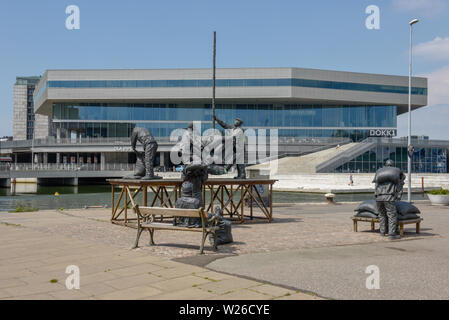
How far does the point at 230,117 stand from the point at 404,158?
29383mm

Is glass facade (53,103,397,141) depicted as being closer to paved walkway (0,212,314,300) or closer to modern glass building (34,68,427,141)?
modern glass building (34,68,427,141)

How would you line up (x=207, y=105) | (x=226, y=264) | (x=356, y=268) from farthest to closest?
1. (x=207, y=105)
2. (x=226, y=264)
3. (x=356, y=268)

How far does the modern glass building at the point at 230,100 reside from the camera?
238 ft

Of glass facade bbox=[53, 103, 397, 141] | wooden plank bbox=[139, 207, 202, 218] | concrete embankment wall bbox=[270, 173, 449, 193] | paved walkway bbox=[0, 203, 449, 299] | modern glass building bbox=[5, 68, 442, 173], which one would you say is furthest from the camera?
glass facade bbox=[53, 103, 397, 141]

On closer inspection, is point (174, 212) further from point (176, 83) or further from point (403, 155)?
point (176, 83)

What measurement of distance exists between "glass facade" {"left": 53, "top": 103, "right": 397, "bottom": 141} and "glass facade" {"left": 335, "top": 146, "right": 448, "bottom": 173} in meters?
15.7

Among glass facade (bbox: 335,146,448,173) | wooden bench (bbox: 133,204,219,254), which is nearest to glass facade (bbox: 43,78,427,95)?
glass facade (bbox: 335,146,448,173)

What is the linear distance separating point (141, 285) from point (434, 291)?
3988 mm

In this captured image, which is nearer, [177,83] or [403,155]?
[403,155]

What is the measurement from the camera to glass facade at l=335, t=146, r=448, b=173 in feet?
192

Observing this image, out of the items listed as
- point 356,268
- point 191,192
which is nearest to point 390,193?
point 356,268

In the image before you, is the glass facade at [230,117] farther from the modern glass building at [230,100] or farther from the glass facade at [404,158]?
the glass facade at [404,158]

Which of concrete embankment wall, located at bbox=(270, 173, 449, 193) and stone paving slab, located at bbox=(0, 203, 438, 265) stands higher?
concrete embankment wall, located at bbox=(270, 173, 449, 193)

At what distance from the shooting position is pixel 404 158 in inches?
2430
